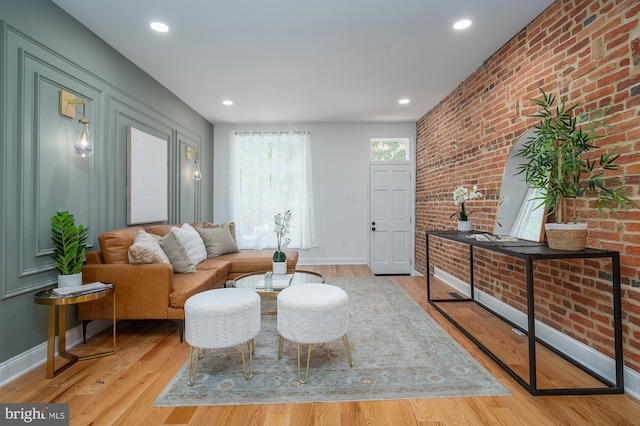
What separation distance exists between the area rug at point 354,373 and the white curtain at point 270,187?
290 centimetres

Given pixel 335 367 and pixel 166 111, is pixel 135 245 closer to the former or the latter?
pixel 335 367

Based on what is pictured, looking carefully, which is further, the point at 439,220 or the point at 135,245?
the point at 439,220

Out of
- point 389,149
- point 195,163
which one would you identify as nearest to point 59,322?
point 195,163

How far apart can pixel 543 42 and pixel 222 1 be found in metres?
2.58

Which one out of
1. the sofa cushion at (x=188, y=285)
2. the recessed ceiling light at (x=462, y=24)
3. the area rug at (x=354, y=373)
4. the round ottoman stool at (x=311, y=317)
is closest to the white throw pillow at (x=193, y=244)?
the sofa cushion at (x=188, y=285)

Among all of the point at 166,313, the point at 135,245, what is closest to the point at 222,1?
the point at 135,245

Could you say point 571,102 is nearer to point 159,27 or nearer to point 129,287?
point 159,27

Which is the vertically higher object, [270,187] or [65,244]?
[270,187]

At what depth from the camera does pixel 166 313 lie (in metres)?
2.55

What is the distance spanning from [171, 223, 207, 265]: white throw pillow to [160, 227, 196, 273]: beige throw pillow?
0.27 m

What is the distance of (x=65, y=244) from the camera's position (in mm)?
2186

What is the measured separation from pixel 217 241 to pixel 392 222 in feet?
10.3

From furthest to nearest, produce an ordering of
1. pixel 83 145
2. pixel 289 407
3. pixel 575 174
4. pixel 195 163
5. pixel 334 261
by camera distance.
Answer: pixel 334 261
pixel 195 163
pixel 83 145
pixel 575 174
pixel 289 407

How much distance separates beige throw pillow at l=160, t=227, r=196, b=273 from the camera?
301cm
